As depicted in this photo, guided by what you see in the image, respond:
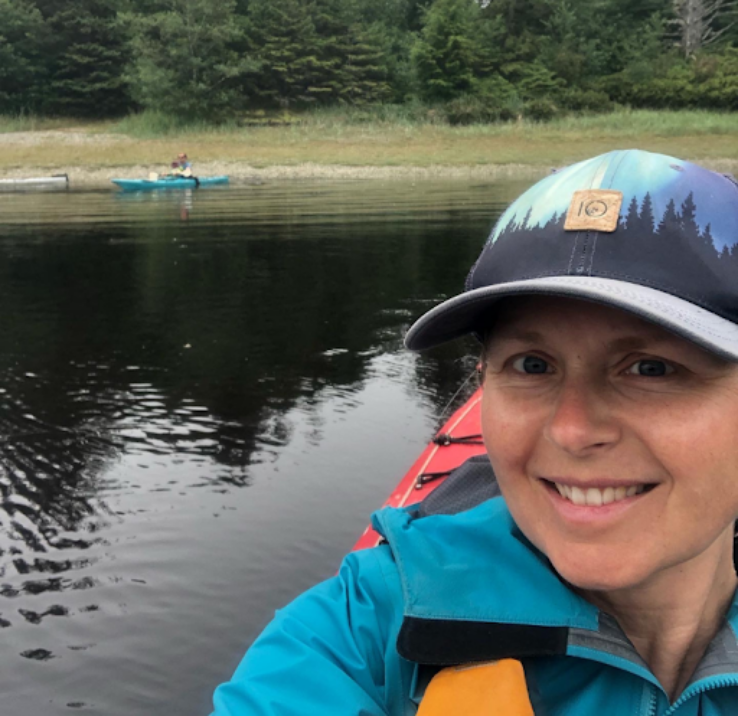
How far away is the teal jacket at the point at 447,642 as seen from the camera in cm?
128

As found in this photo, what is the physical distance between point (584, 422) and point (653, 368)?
0.13m

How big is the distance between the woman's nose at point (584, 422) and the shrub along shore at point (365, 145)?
29.9m

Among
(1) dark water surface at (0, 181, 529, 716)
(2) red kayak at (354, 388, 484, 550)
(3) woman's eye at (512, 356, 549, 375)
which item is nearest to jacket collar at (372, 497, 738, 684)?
(3) woman's eye at (512, 356, 549, 375)

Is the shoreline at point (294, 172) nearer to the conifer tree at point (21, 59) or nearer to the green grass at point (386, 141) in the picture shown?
the green grass at point (386, 141)

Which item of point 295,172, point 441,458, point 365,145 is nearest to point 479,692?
point 441,458

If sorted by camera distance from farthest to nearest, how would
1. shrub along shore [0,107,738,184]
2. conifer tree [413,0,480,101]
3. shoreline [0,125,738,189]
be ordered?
conifer tree [413,0,480,101], shrub along shore [0,107,738,184], shoreline [0,125,738,189]

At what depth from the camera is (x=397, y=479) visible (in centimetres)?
539

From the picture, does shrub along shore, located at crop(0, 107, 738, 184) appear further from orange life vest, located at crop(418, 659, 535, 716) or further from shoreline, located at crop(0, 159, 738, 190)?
orange life vest, located at crop(418, 659, 535, 716)

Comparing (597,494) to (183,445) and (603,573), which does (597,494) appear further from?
(183,445)

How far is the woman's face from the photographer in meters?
1.21

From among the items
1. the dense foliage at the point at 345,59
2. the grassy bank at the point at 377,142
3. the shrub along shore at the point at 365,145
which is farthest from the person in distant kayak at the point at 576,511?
the dense foliage at the point at 345,59

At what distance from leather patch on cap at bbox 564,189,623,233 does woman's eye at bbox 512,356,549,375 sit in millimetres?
215

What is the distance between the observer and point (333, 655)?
4.43 ft

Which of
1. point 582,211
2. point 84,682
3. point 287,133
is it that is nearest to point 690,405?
point 582,211
